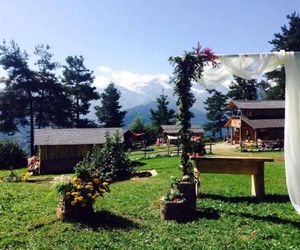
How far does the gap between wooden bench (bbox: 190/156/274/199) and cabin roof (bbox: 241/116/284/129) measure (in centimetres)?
4262

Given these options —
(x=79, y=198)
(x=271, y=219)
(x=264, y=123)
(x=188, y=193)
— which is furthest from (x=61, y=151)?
(x=264, y=123)

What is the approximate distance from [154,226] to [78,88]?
61.0 m

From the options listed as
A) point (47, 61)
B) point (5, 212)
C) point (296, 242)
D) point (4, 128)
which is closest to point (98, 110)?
point (47, 61)

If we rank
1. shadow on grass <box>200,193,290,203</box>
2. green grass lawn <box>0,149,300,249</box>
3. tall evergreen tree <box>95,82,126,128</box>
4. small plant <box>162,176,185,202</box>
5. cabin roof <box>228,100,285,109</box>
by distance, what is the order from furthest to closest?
tall evergreen tree <box>95,82,126,128</box>
cabin roof <box>228,100,285,109</box>
shadow on grass <box>200,193,290,203</box>
small plant <box>162,176,185,202</box>
green grass lawn <box>0,149,300,249</box>

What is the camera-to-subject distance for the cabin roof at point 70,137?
36119 millimetres

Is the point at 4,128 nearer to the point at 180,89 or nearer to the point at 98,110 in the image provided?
the point at 98,110

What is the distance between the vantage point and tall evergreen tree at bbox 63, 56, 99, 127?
224 ft

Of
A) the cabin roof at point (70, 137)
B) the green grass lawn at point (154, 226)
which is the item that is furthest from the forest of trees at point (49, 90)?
the green grass lawn at point (154, 226)

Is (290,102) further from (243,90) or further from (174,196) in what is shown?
(243,90)

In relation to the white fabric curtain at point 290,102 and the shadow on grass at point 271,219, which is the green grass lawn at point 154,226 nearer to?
the shadow on grass at point 271,219

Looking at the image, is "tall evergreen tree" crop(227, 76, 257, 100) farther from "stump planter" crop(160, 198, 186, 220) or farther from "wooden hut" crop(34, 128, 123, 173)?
"stump planter" crop(160, 198, 186, 220)

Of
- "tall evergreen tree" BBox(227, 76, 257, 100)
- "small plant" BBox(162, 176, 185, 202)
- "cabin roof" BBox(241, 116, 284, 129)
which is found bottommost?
"small plant" BBox(162, 176, 185, 202)

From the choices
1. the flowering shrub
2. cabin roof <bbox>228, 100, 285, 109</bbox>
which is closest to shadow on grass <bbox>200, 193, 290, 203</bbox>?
the flowering shrub

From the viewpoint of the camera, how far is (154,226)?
32.3ft
